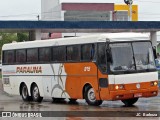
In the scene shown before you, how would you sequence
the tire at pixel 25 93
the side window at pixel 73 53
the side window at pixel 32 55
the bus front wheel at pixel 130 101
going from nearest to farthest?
the bus front wheel at pixel 130 101
the side window at pixel 73 53
the side window at pixel 32 55
the tire at pixel 25 93

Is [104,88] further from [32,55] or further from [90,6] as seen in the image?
[90,6]

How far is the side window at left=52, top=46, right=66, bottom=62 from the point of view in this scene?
2122 centimetres

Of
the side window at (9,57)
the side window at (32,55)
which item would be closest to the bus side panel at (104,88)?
the side window at (32,55)

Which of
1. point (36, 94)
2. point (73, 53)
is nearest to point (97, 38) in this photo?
point (73, 53)

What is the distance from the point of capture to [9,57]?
25.8 meters

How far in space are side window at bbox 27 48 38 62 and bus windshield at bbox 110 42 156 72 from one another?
6010 millimetres

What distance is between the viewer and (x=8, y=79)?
85.7 feet

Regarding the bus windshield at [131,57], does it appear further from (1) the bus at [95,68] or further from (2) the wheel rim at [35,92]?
(2) the wheel rim at [35,92]

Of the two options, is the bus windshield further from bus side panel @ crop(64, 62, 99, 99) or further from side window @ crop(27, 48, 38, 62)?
side window @ crop(27, 48, 38, 62)

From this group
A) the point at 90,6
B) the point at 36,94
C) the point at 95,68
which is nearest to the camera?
the point at 95,68

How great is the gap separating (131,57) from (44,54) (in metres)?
5.69

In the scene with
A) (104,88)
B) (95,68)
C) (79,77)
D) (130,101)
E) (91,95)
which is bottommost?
(130,101)

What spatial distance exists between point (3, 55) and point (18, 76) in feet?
6.53

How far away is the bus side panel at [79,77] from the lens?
62.5 ft
